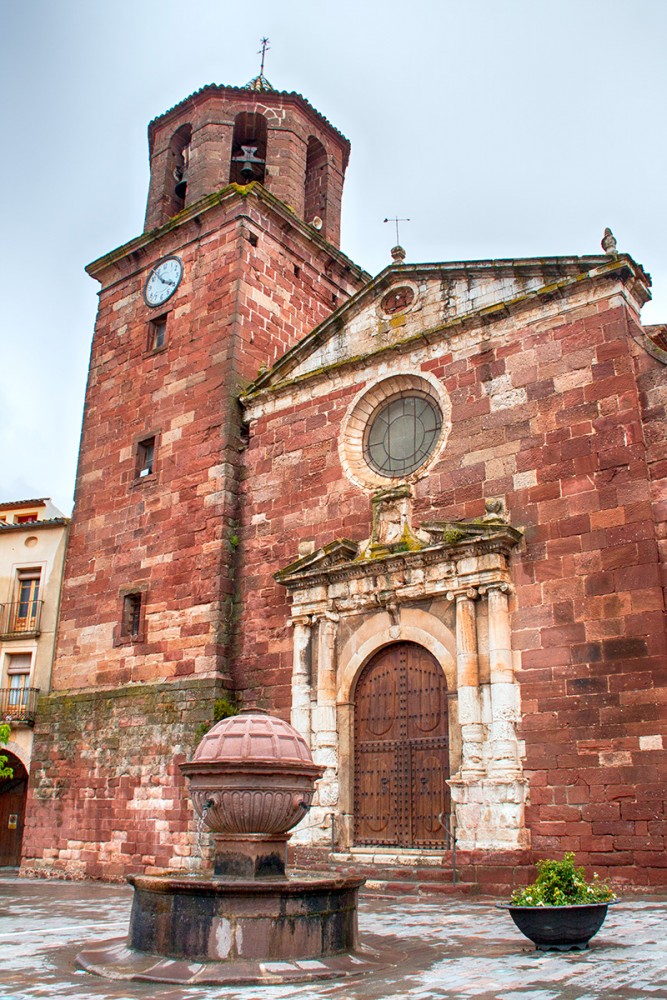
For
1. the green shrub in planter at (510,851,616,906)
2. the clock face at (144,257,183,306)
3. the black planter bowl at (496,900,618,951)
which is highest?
the clock face at (144,257,183,306)

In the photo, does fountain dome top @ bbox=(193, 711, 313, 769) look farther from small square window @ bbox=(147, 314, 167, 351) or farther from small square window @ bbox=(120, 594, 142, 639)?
small square window @ bbox=(147, 314, 167, 351)

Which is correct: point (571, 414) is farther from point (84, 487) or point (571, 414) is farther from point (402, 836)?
point (84, 487)

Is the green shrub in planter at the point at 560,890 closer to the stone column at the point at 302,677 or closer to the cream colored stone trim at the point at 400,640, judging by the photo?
the cream colored stone trim at the point at 400,640

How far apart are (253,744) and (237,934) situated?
147cm

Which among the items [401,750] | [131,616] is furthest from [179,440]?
[401,750]

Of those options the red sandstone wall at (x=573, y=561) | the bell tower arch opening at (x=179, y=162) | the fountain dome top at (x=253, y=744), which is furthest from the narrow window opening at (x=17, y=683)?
the fountain dome top at (x=253, y=744)

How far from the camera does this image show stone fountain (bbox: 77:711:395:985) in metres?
6.11

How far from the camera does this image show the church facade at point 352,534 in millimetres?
10789

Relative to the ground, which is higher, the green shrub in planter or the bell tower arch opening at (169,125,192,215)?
the bell tower arch opening at (169,125,192,215)

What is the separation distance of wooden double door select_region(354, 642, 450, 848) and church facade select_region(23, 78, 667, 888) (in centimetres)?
4

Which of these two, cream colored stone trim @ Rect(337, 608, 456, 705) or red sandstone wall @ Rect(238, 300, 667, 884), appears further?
cream colored stone trim @ Rect(337, 608, 456, 705)

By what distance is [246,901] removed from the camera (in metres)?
6.32

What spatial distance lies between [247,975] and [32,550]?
1682 cm

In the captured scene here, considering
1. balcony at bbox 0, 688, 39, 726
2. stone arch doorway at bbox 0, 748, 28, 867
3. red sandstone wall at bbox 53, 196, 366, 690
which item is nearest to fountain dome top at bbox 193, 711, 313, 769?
red sandstone wall at bbox 53, 196, 366, 690
